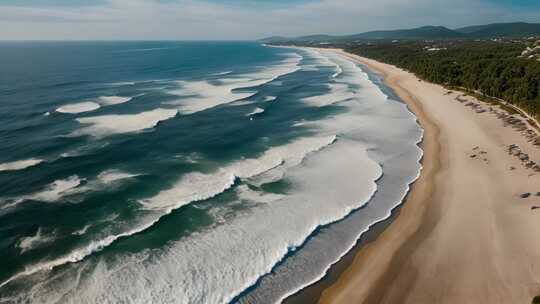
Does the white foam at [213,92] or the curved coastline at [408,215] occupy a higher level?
the white foam at [213,92]

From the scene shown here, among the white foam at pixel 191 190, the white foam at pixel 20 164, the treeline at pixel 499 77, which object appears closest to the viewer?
the white foam at pixel 191 190

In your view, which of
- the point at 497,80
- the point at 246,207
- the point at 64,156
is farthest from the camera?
the point at 497,80

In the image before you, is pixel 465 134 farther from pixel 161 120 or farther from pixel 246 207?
pixel 161 120

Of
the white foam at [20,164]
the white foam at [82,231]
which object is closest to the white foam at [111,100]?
the white foam at [20,164]

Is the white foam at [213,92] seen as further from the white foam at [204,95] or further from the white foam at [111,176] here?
the white foam at [111,176]

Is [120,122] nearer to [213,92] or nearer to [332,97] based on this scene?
[213,92]

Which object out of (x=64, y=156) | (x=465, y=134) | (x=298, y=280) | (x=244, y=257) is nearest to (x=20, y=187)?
(x=64, y=156)
